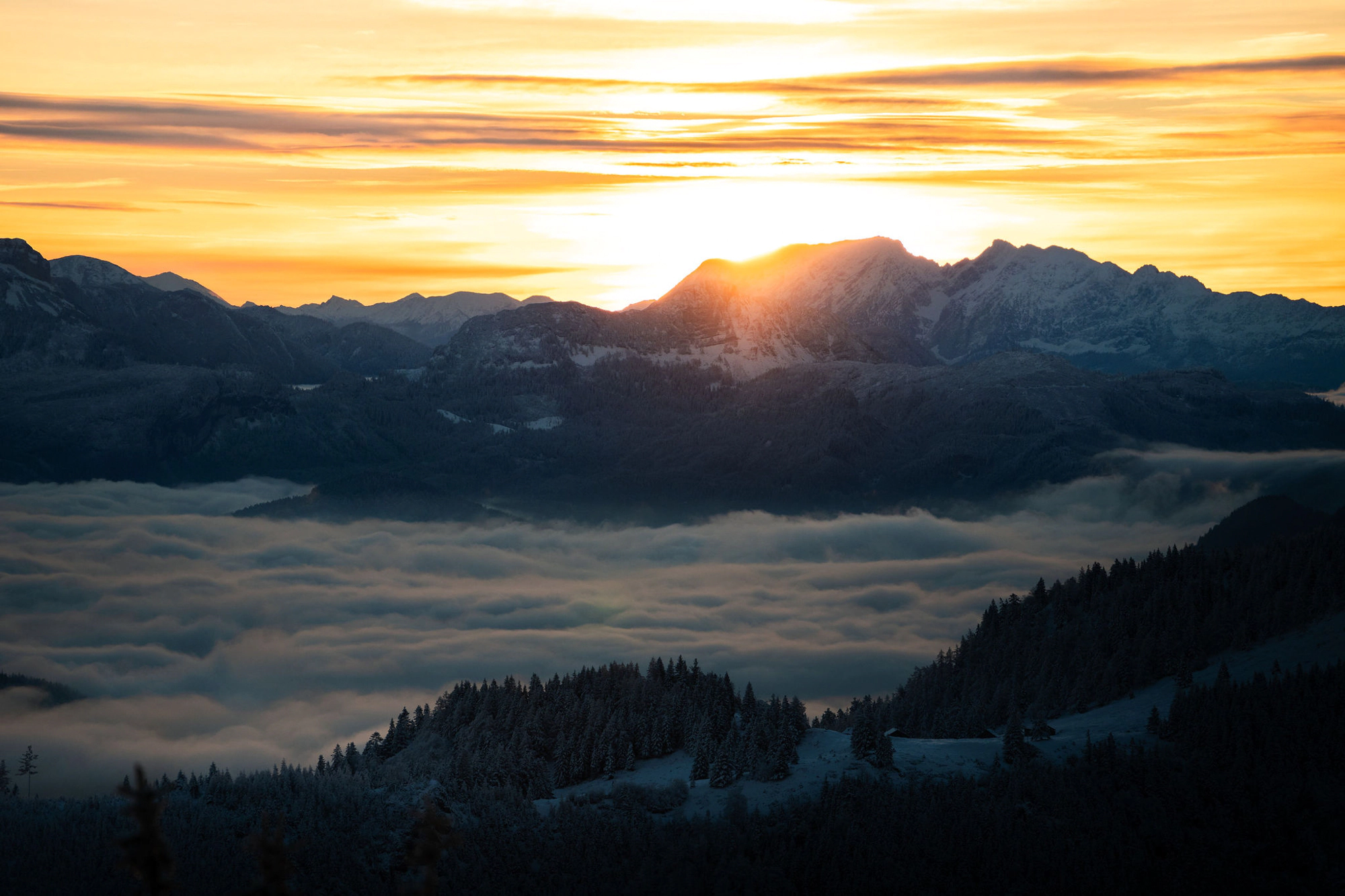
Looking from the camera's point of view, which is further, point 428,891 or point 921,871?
point 921,871

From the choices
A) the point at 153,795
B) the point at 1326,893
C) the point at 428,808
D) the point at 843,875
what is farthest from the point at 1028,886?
the point at 153,795

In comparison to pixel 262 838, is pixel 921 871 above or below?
below

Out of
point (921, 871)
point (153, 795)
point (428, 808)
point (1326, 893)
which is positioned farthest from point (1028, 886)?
point (153, 795)

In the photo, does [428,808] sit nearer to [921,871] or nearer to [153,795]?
[153,795]

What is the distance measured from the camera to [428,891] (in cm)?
6450

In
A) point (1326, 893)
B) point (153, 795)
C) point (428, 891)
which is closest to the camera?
point (153, 795)

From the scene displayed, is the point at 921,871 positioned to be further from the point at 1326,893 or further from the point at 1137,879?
the point at 1326,893

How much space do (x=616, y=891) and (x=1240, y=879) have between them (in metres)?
97.8

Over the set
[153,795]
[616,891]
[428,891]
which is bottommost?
[616,891]

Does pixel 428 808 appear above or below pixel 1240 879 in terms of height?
above

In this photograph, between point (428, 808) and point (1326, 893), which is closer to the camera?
point (428, 808)

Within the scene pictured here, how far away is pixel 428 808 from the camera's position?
222 ft

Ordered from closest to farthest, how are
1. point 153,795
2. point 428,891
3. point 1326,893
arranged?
point 153,795
point 428,891
point 1326,893

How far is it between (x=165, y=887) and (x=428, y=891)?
41.6 ft
